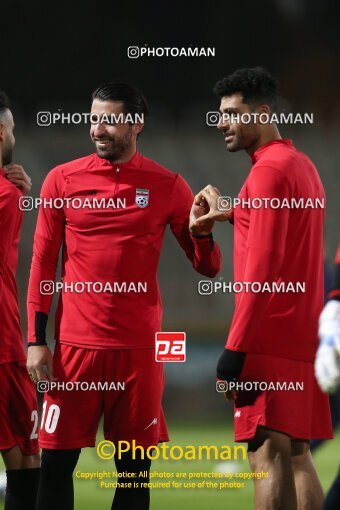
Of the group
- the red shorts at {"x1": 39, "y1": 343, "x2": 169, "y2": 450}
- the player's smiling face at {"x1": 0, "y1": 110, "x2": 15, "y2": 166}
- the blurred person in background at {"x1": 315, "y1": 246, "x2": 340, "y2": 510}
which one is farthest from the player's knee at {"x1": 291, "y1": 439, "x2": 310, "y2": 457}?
the player's smiling face at {"x1": 0, "y1": 110, "x2": 15, "y2": 166}

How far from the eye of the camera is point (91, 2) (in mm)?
4238

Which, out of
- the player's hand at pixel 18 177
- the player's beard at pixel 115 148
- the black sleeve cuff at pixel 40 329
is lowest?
the black sleeve cuff at pixel 40 329

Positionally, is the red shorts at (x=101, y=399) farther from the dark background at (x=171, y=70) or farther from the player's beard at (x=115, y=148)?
the player's beard at (x=115, y=148)

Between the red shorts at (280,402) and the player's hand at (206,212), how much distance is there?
0.43 meters

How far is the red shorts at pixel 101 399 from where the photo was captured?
359 cm

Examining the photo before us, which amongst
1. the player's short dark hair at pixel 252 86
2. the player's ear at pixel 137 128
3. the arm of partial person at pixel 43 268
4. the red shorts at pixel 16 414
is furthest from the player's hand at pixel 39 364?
the player's short dark hair at pixel 252 86

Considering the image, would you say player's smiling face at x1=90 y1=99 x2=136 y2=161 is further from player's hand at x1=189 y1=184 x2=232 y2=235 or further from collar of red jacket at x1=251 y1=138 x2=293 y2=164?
collar of red jacket at x1=251 y1=138 x2=293 y2=164

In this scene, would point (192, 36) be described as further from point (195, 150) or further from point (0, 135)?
point (0, 135)

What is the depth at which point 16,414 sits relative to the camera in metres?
3.80


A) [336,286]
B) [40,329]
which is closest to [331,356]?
[336,286]

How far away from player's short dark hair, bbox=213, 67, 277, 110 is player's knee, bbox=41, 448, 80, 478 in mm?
1202

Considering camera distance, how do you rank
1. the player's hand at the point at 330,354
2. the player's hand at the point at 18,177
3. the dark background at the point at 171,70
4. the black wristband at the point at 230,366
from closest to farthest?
the player's hand at the point at 330,354
the black wristband at the point at 230,366
the player's hand at the point at 18,177
the dark background at the point at 171,70

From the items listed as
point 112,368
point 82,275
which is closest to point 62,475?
point 112,368

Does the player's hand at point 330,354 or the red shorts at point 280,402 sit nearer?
the player's hand at point 330,354
